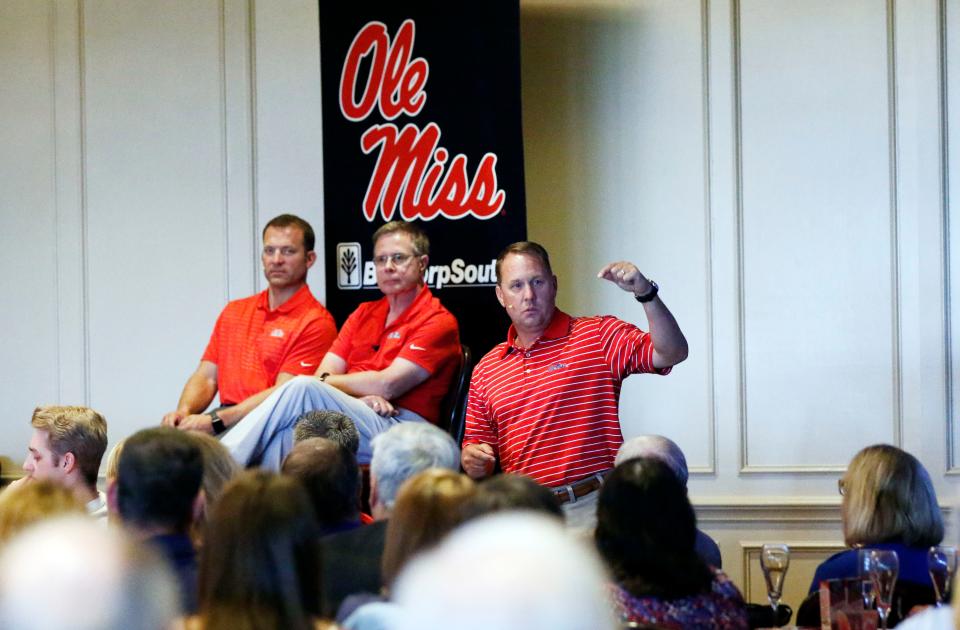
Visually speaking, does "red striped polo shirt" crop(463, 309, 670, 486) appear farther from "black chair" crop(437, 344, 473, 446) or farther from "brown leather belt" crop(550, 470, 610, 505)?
"black chair" crop(437, 344, 473, 446)

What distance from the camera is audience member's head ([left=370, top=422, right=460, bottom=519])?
284cm

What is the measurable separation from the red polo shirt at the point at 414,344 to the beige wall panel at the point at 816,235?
151cm

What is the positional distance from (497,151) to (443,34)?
1.78 ft

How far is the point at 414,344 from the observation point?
4516 millimetres

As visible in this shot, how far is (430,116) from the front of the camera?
512 centimetres

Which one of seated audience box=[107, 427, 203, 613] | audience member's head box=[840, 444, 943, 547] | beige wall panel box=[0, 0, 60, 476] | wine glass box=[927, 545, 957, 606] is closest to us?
seated audience box=[107, 427, 203, 613]

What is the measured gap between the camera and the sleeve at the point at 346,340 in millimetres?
4742

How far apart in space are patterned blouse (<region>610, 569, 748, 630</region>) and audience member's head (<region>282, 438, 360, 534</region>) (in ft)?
2.63

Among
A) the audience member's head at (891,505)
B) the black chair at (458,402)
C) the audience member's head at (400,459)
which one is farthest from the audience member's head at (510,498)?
the black chair at (458,402)

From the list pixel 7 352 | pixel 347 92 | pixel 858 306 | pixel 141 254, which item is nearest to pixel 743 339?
pixel 858 306

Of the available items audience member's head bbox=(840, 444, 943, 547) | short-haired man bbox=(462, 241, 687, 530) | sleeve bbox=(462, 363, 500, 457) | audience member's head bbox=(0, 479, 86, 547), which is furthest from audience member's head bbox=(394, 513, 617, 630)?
sleeve bbox=(462, 363, 500, 457)

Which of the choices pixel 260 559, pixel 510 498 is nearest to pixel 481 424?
pixel 510 498

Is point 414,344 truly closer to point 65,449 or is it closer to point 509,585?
point 65,449

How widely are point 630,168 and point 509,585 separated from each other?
4.53 metres
